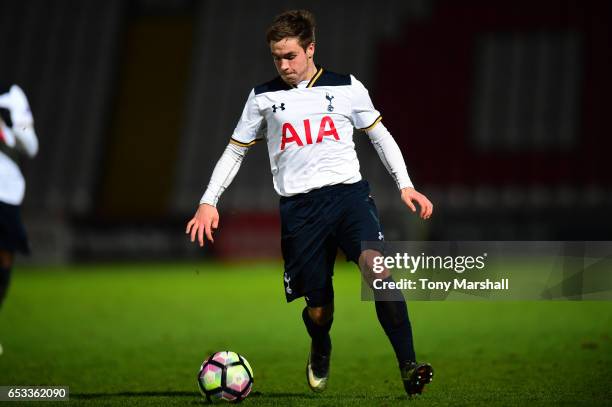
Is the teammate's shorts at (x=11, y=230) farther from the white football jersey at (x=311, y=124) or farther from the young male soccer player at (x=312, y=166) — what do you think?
the white football jersey at (x=311, y=124)

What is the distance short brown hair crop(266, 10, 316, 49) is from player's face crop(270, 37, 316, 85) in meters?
0.02

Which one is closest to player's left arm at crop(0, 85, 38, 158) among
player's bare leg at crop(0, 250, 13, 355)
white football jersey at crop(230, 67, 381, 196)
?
player's bare leg at crop(0, 250, 13, 355)

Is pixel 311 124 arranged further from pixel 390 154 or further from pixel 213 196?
pixel 213 196

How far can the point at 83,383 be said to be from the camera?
594cm

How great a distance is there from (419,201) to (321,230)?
532 millimetres

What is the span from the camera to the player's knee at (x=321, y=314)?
534 cm

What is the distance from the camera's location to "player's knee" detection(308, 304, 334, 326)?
210 inches

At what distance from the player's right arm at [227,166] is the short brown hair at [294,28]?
33 centimetres

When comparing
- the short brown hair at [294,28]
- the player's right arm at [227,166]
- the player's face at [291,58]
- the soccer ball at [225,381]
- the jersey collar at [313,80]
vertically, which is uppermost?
the short brown hair at [294,28]

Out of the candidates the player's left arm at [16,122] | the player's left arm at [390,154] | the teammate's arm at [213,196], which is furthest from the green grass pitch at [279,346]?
the player's left arm at [16,122]

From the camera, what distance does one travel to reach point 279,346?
7.68 metres

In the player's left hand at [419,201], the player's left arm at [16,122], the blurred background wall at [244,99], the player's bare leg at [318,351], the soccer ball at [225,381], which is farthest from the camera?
the blurred background wall at [244,99]

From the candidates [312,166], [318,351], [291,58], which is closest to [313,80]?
[291,58]

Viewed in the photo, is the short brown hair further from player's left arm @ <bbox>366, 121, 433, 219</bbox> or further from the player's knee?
the player's knee
